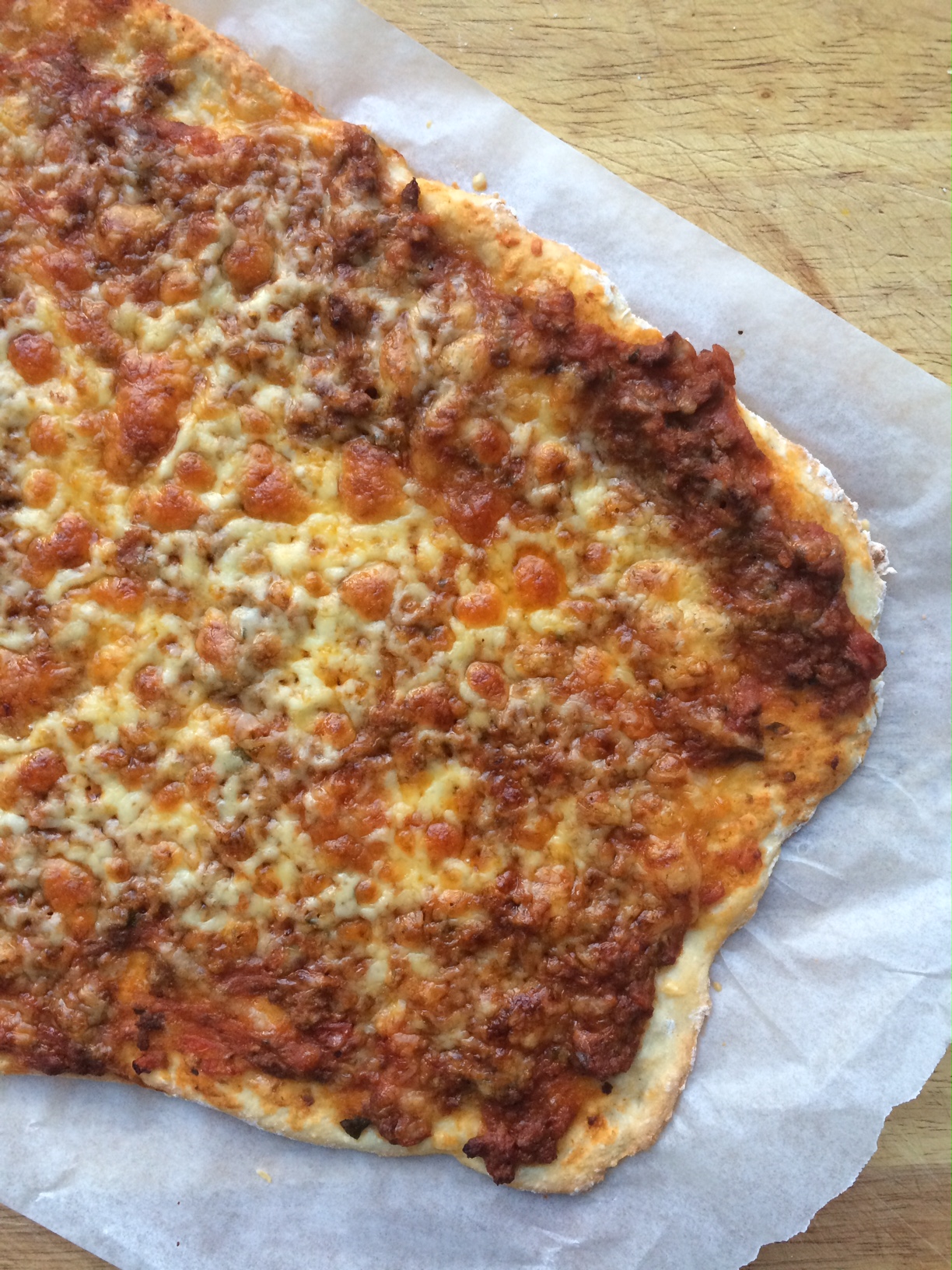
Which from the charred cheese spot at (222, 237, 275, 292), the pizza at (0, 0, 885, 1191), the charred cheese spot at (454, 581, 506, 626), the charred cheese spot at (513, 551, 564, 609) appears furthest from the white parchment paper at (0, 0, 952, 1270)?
the charred cheese spot at (454, 581, 506, 626)

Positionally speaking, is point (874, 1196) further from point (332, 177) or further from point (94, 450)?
point (332, 177)

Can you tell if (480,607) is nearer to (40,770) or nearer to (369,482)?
(369,482)

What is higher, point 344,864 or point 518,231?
point 518,231

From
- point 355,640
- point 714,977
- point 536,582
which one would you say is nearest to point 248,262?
point 355,640

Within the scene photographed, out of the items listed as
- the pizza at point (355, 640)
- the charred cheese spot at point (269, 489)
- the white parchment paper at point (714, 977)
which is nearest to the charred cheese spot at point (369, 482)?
the pizza at point (355, 640)

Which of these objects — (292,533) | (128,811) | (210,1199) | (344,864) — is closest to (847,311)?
(292,533)

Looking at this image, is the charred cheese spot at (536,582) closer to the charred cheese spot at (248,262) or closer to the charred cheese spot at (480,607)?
the charred cheese spot at (480,607)
